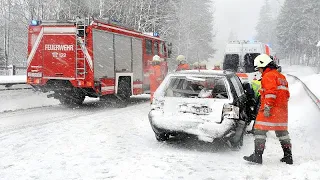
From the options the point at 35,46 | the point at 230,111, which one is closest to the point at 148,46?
the point at 35,46

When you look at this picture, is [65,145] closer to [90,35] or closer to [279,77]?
[279,77]

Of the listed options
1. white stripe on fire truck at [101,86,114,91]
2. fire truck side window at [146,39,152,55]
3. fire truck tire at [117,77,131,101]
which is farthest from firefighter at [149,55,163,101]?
fire truck side window at [146,39,152,55]

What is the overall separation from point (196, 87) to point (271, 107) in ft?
8.84

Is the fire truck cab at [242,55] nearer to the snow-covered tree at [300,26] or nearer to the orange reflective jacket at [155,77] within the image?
the orange reflective jacket at [155,77]

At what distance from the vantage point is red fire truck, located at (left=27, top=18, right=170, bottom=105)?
11.3 m

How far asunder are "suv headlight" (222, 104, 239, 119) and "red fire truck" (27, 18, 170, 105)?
5.99 metres

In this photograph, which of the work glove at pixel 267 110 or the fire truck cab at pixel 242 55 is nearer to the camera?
the work glove at pixel 267 110

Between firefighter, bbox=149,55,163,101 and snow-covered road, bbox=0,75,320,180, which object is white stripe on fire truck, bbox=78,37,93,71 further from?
snow-covered road, bbox=0,75,320,180

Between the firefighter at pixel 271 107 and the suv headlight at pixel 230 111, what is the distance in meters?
0.59

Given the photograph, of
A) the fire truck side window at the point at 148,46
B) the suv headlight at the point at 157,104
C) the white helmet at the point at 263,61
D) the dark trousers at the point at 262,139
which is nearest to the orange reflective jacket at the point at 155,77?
the fire truck side window at the point at 148,46

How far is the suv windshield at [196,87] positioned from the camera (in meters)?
7.07

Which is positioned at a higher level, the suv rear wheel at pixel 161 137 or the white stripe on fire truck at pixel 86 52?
the white stripe on fire truck at pixel 86 52

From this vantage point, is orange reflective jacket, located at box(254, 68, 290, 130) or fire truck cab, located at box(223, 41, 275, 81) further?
fire truck cab, located at box(223, 41, 275, 81)

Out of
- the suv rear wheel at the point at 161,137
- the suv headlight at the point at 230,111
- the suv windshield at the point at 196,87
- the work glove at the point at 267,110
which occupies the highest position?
the suv windshield at the point at 196,87
